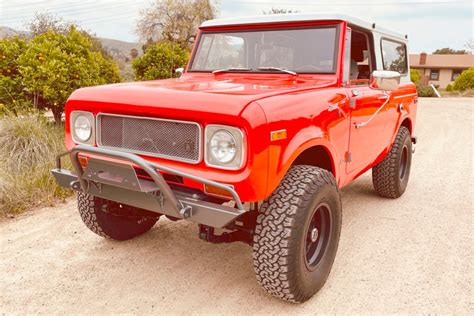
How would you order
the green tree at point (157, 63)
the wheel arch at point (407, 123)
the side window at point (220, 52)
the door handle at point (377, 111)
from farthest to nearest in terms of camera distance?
the green tree at point (157, 63), the wheel arch at point (407, 123), the side window at point (220, 52), the door handle at point (377, 111)

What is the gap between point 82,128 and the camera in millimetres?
3156

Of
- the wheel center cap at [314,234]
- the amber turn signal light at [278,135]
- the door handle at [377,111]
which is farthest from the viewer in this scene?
the door handle at [377,111]

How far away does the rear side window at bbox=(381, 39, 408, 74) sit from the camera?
474 centimetres

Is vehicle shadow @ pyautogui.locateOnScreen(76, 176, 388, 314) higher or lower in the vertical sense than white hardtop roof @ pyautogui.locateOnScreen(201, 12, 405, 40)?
lower

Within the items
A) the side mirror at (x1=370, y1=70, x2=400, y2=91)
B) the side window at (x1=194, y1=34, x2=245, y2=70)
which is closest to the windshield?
the side window at (x1=194, y1=34, x2=245, y2=70)

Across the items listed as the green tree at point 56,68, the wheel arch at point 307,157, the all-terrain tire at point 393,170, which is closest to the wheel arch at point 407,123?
the all-terrain tire at point 393,170

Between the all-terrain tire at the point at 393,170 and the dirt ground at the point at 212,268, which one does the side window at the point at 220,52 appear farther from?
the all-terrain tire at the point at 393,170

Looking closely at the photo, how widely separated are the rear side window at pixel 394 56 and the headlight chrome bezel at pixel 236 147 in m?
2.78

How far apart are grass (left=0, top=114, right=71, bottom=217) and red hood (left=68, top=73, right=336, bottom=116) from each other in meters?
2.19

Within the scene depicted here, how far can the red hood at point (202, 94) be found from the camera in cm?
256

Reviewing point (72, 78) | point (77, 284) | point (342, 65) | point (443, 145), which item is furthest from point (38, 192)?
point (443, 145)

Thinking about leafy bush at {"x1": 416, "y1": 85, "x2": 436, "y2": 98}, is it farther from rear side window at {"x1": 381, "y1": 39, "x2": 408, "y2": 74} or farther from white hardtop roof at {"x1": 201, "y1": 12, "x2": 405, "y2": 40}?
white hardtop roof at {"x1": 201, "y1": 12, "x2": 405, "y2": 40}

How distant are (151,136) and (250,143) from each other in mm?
728

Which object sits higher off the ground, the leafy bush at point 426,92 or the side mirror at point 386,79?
the side mirror at point 386,79
